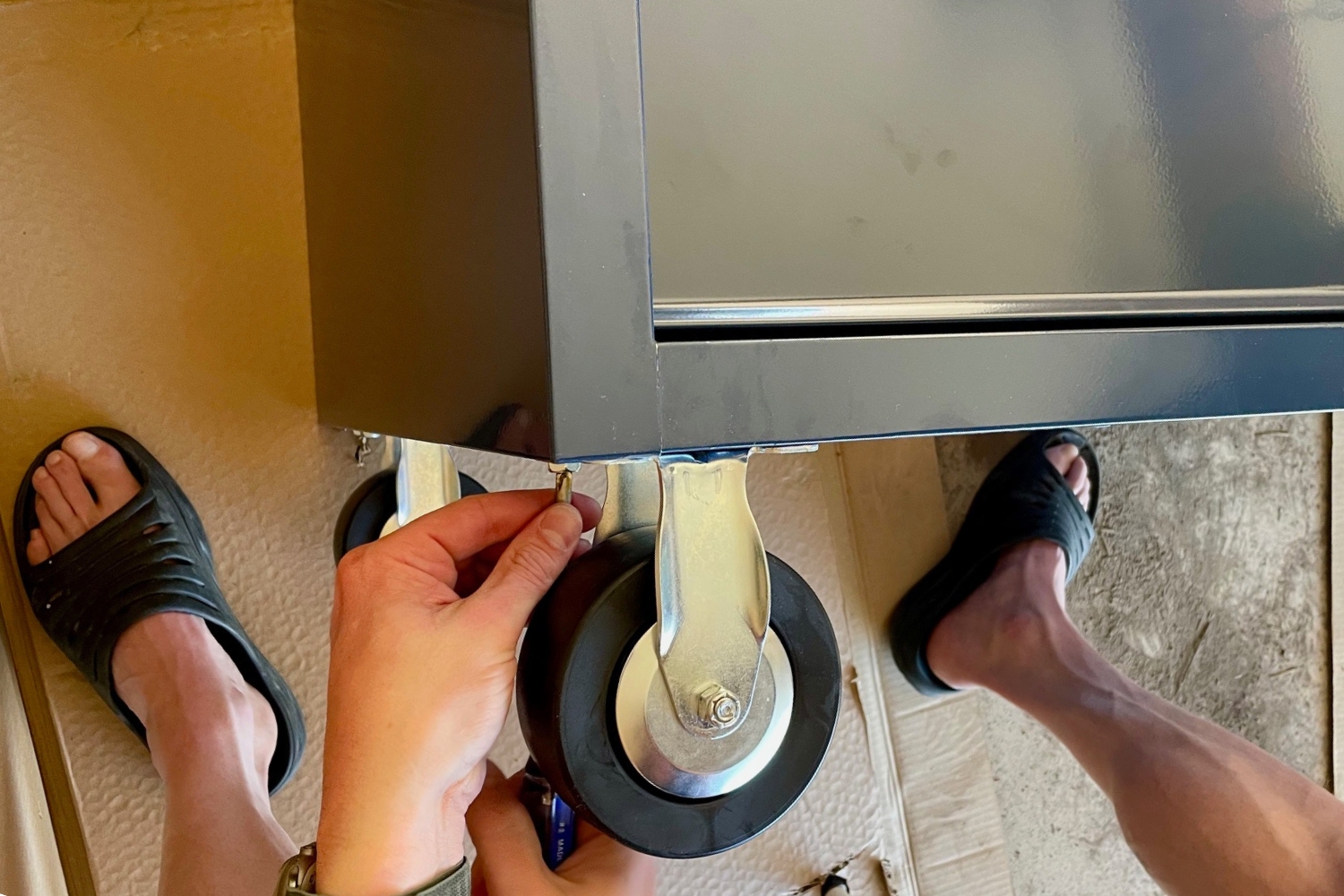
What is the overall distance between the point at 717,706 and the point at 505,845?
0.23 m

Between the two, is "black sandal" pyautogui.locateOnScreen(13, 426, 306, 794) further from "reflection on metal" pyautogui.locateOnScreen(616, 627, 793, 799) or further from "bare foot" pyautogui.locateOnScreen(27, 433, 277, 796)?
"reflection on metal" pyautogui.locateOnScreen(616, 627, 793, 799)

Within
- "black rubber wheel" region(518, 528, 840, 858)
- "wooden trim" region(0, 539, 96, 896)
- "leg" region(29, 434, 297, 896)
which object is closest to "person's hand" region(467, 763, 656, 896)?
"black rubber wheel" region(518, 528, 840, 858)

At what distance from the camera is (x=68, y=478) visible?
2.94 ft

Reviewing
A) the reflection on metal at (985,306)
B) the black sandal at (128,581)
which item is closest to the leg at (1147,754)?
the reflection on metal at (985,306)

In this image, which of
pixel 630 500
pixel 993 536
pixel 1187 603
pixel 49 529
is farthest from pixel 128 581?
pixel 1187 603

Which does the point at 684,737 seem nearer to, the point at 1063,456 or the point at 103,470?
the point at 103,470

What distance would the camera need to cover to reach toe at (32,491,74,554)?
906 mm

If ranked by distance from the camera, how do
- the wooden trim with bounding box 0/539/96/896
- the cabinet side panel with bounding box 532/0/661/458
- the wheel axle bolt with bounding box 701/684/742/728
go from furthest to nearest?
the wooden trim with bounding box 0/539/96/896 → the wheel axle bolt with bounding box 701/684/742/728 → the cabinet side panel with bounding box 532/0/661/458

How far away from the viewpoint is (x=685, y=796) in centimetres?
56

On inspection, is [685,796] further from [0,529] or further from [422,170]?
[0,529]

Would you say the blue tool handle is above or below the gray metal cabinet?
below

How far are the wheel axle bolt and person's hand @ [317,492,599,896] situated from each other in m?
0.12

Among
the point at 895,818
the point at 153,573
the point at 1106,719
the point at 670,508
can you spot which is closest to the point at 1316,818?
the point at 1106,719

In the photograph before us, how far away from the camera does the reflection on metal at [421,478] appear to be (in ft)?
3.00
